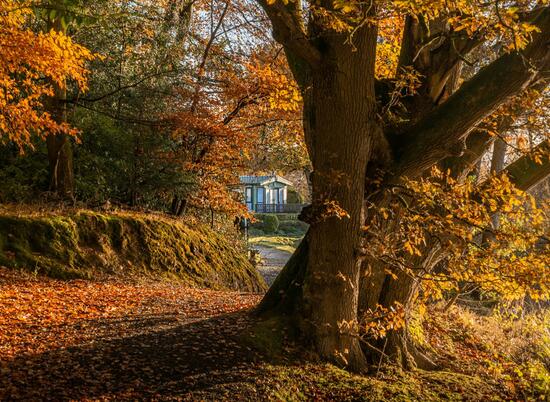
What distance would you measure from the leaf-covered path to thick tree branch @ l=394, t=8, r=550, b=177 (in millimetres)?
2846

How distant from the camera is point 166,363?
476cm

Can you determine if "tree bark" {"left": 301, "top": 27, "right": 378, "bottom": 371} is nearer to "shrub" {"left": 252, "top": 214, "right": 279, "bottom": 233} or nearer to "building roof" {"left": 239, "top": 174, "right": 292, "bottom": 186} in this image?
"shrub" {"left": 252, "top": 214, "right": 279, "bottom": 233}

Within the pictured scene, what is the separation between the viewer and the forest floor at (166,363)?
4.26 m

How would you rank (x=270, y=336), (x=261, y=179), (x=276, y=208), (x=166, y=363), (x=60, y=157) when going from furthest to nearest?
(x=276, y=208) < (x=261, y=179) < (x=60, y=157) < (x=270, y=336) < (x=166, y=363)

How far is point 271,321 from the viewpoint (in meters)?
5.77

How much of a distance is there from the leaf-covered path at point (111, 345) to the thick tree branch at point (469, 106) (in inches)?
112

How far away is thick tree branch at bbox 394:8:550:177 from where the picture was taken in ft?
15.5

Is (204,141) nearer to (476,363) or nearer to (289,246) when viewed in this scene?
(476,363)

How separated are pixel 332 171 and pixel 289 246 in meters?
25.3

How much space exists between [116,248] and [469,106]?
725cm

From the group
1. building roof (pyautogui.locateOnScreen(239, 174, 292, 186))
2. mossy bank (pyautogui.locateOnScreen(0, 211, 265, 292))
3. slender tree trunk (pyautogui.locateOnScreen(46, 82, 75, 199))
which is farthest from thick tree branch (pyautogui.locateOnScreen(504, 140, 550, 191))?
building roof (pyautogui.locateOnScreen(239, 174, 292, 186))

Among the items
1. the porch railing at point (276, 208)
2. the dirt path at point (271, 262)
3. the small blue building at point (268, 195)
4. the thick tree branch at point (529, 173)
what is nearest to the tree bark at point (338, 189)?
the thick tree branch at point (529, 173)

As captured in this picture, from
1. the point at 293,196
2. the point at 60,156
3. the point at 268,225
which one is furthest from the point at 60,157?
the point at 293,196

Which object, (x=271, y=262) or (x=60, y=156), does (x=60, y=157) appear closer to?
(x=60, y=156)
